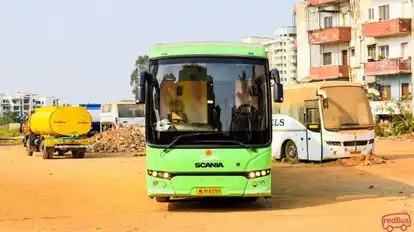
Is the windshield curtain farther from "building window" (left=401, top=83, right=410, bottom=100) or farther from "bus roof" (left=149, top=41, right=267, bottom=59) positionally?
"bus roof" (left=149, top=41, right=267, bottom=59)

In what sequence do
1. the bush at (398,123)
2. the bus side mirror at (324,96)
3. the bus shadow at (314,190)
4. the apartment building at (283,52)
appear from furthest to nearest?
the apartment building at (283,52), the bush at (398,123), the bus side mirror at (324,96), the bus shadow at (314,190)

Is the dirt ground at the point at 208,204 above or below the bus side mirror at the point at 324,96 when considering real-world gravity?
below

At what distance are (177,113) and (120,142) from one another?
29302mm

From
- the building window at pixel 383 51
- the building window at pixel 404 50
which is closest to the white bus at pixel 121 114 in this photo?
the building window at pixel 383 51

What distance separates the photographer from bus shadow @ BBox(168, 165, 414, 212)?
14.5m

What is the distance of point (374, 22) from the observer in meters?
52.9

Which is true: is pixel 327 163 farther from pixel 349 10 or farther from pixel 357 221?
pixel 349 10

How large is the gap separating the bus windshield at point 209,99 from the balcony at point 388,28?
129ft

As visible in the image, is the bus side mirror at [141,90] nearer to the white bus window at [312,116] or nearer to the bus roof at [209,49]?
the bus roof at [209,49]

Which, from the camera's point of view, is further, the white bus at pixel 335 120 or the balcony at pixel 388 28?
the balcony at pixel 388 28

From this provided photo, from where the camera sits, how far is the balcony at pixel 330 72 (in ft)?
186

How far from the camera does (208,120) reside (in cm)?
1336

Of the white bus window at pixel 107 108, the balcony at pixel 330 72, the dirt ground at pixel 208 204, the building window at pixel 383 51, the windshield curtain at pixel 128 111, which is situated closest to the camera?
the dirt ground at pixel 208 204

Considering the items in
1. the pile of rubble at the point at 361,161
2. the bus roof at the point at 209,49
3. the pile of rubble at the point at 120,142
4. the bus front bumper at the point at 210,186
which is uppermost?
the bus roof at the point at 209,49
